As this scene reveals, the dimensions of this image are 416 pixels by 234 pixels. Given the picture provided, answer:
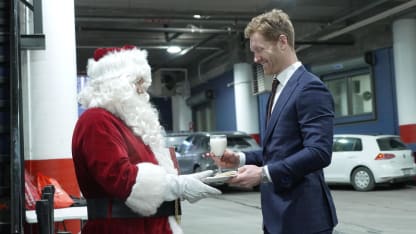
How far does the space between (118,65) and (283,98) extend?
34.8 inches

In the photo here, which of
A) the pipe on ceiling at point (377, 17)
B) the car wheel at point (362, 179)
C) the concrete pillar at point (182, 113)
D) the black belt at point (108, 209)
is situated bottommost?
the car wheel at point (362, 179)

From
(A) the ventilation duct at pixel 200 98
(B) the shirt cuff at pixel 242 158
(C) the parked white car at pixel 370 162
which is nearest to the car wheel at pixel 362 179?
(C) the parked white car at pixel 370 162

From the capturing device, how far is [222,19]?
51.0ft

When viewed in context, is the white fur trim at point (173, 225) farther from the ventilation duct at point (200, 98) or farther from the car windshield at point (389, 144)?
the ventilation duct at point (200, 98)

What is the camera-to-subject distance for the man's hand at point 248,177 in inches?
99.6

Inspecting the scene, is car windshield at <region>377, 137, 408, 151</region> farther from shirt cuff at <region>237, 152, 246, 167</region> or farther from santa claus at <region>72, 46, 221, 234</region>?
santa claus at <region>72, 46, 221, 234</region>

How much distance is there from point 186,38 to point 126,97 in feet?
55.9

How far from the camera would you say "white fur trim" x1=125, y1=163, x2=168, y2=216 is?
2.59 m

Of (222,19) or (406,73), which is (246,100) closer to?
(222,19)

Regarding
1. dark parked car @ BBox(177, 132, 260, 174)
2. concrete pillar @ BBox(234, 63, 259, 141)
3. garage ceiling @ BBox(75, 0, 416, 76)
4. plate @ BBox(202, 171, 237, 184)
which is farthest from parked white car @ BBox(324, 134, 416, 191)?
plate @ BBox(202, 171, 237, 184)

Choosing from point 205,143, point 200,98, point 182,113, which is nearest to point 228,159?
point 205,143

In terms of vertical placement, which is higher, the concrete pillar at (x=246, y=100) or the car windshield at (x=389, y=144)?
the concrete pillar at (x=246, y=100)

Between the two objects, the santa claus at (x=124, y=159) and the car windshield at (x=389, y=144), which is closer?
the santa claus at (x=124, y=159)

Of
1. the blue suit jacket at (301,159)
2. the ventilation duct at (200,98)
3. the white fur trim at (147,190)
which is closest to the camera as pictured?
the blue suit jacket at (301,159)
